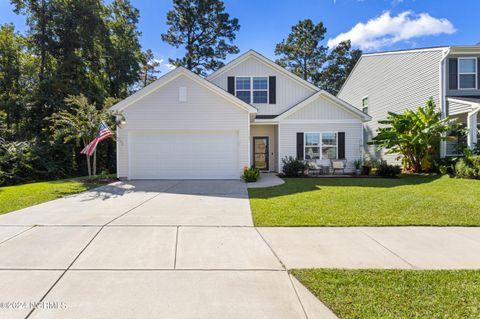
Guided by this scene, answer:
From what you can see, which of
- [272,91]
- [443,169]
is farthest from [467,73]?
[272,91]

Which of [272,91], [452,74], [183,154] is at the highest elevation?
[452,74]

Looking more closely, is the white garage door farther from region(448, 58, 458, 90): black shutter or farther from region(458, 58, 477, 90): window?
region(458, 58, 477, 90): window

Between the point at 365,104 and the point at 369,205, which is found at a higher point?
the point at 365,104

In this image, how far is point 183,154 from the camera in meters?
12.8

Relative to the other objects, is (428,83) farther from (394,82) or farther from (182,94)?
(182,94)

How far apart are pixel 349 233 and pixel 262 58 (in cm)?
1309

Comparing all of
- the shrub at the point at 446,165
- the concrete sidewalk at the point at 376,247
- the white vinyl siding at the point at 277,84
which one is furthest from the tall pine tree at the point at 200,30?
the concrete sidewalk at the point at 376,247

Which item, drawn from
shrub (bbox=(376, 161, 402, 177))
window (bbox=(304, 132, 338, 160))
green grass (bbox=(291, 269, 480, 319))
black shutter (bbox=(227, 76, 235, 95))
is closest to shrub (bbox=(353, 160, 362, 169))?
window (bbox=(304, 132, 338, 160))

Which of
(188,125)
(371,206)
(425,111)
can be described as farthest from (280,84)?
(371,206)

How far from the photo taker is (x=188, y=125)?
12578 millimetres

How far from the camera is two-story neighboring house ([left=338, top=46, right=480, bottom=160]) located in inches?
530

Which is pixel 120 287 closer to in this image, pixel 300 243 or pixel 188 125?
pixel 300 243

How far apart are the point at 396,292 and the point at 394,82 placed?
17.4 meters

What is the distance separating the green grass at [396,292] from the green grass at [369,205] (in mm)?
2085
